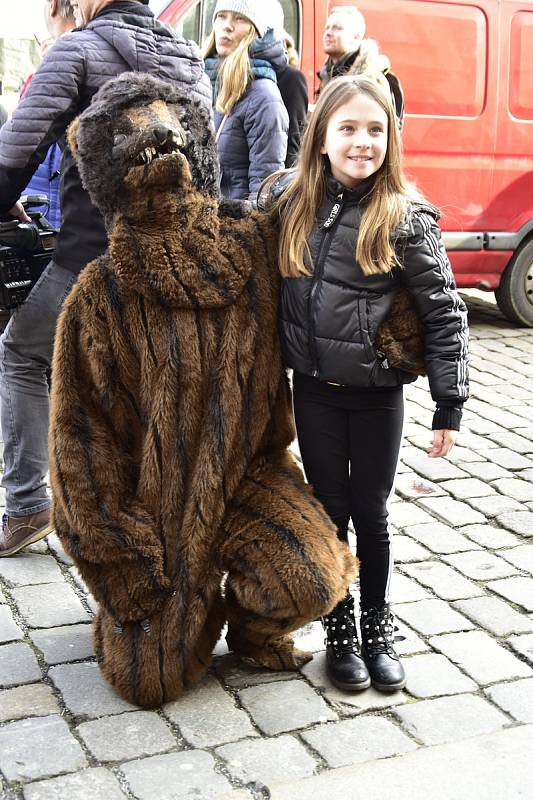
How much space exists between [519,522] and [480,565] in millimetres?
521

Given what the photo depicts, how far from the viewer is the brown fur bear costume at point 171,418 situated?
3100mm

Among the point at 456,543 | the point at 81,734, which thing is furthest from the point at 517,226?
the point at 81,734

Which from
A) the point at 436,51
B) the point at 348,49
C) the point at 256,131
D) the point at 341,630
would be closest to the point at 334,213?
the point at 341,630

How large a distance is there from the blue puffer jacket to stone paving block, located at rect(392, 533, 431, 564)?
2.03 metres

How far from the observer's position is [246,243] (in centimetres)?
322

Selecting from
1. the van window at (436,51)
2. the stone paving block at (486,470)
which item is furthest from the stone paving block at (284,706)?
the van window at (436,51)

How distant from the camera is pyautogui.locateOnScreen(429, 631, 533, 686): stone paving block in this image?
3535mm

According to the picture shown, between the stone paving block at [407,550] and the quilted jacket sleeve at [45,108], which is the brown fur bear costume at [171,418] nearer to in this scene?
the quilted jacket sleeve at [45,108]

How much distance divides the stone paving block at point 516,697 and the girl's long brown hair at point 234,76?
349 cm

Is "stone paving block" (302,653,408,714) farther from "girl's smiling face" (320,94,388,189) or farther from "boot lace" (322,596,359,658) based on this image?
"girl's smiling face" (320,94,388,189)

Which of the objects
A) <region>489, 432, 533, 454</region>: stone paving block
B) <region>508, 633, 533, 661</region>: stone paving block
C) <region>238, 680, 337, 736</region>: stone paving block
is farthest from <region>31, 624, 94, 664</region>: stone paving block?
<region>489, 432, 533, 454</region>: stone paving block

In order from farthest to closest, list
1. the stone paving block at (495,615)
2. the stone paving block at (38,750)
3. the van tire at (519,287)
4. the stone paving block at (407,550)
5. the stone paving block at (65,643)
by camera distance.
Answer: the van tire at (519,287), the stone paving block at (407,550), the stone paving block at (495,615), the stone paving block at (65,643), the stone paving block at (38,750)

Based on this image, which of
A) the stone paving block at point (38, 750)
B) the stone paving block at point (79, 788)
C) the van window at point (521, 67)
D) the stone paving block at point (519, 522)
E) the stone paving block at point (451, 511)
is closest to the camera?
the stone paving block at point (79, 788)

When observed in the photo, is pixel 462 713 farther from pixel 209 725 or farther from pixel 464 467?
pixel 464 467
